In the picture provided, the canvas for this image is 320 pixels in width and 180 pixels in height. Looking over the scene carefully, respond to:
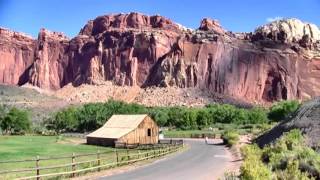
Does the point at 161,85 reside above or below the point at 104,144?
above

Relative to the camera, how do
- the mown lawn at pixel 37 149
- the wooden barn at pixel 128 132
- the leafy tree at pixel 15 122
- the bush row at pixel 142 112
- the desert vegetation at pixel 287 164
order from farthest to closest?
the bush row at pixel 142 112 → the leafy tree at pixel 15 122 → the wooden barn at pixel 128 132 → the mown lawn at pixel 37 149 → the desert vegetation at pixel 287 164

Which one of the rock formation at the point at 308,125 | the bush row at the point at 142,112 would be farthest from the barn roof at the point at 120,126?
the bush row at the point at 142,112

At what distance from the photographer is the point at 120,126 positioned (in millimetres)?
66688

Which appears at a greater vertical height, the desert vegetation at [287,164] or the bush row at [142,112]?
the bush row at [142,112]

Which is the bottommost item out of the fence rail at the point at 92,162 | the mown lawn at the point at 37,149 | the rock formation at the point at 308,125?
the fence rail at the point at 92,162

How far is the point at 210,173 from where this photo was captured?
2792 cm

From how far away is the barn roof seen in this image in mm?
63594

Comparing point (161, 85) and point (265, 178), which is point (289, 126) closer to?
point (265, 178)

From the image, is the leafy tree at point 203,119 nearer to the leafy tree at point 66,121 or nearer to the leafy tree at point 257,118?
the leafy tree at point 257,118

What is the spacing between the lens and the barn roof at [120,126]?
6359 cm

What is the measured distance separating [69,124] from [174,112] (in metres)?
29.1

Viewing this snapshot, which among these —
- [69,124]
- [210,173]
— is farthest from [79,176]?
[69,124]

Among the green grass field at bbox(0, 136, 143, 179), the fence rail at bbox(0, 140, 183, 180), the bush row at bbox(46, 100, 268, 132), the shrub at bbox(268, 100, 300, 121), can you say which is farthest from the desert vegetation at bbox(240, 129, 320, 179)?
the shrub at bbox(268, 100, 300, 121)

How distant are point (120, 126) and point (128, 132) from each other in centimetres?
457
